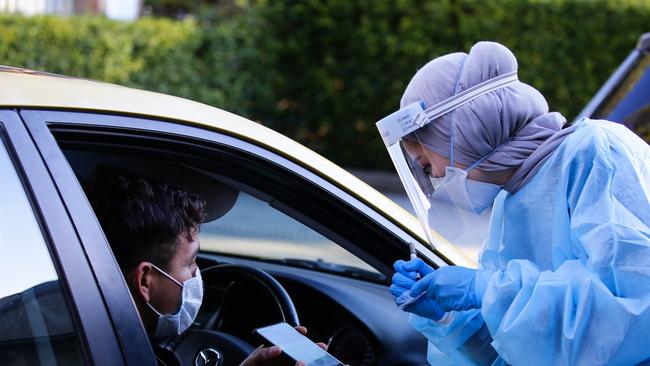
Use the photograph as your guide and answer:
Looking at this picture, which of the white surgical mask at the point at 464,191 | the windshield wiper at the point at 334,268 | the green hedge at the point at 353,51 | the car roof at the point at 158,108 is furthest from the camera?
the green hedge at the point at 353,51

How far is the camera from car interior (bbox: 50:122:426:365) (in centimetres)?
228

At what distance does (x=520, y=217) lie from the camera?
209 cm

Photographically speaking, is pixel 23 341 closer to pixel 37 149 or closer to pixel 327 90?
pixel 37 149

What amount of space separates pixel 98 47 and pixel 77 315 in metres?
9.69

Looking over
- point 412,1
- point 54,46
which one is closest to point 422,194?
point 54,46

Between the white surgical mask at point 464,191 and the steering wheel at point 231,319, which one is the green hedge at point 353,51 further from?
the white surgical mask at point 464,191

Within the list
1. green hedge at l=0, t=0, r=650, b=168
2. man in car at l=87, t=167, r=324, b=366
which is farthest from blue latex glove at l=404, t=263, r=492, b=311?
green hedge at l=0, t=0, r=650, b=168

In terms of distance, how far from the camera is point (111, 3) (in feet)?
56.1

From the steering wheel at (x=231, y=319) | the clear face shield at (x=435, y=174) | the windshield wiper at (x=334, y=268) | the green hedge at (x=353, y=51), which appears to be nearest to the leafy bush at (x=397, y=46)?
the green hedge at (x=353, y=51)

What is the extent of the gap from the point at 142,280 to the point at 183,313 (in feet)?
0.47

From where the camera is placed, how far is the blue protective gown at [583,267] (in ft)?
5.99

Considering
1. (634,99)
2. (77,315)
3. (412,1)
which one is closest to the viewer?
(77,315)

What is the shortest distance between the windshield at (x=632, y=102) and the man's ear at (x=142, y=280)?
3.32 meters

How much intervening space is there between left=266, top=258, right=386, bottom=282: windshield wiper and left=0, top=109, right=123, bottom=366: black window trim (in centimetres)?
129
